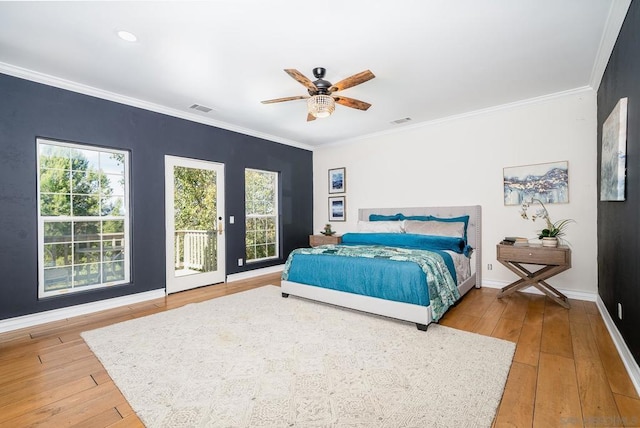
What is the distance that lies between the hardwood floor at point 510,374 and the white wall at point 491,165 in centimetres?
98

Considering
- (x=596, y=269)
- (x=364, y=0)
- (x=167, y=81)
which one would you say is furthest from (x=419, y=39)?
(x=596, y=269)

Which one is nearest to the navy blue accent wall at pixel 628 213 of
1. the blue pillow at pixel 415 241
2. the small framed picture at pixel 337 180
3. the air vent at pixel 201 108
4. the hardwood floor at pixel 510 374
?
the hardwood floor at pixel 510 374

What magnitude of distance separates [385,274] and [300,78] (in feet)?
6.83

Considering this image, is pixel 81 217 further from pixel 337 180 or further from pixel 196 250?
pixel 337 180

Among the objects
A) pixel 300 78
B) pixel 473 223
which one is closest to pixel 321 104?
pixel 300 78

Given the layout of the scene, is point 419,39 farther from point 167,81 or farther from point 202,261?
point 202,261

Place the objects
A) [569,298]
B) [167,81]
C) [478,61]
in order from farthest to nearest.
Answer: [569,298]
[167,81]
[478,61]

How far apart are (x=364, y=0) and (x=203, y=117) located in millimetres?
3314

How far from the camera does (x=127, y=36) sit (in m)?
2.54

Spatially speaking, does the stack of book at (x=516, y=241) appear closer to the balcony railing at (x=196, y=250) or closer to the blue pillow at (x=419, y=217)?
the blue pillow at (x=419, y=217)

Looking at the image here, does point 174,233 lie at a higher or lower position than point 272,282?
higher

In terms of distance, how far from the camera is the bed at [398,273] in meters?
2.85

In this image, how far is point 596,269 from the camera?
11.8ft

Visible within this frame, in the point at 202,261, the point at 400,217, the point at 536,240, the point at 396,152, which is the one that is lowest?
the point at 202,261
